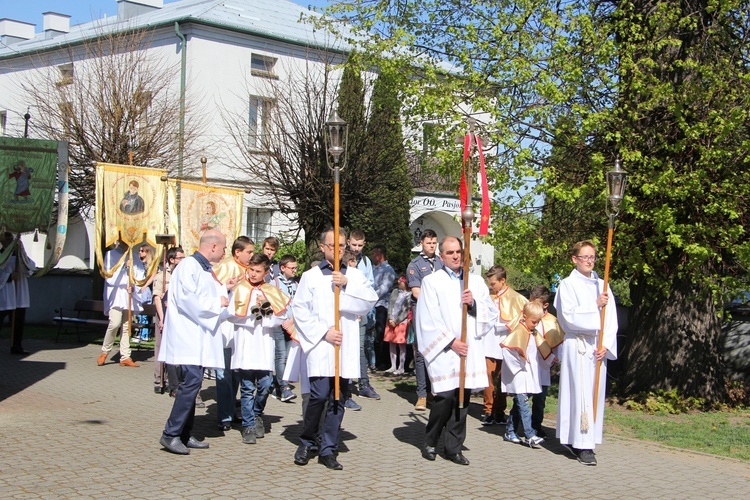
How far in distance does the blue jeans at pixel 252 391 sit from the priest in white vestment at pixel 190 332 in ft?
1.84

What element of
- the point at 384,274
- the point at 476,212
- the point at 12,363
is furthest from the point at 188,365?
the point at 12,363

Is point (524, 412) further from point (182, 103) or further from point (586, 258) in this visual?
point (182, 103)

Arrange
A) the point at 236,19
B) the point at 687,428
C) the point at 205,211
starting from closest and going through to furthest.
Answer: the point at 687,428
the point at 205,211
the point at 236,19

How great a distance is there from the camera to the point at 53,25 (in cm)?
3672

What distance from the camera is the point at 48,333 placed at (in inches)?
748

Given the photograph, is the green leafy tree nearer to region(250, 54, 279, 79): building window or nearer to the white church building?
the white church building

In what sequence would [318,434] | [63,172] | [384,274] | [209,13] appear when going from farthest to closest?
[209,13]
[384,274]
[63,172]
[318,434]

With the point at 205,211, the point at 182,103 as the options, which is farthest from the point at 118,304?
the point at 182,103

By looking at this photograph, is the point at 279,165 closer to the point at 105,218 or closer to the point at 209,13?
the point at 105,218

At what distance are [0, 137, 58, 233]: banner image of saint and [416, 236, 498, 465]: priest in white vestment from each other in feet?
18.1

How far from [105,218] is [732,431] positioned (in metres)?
9.39

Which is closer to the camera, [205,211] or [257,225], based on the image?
[205,211]

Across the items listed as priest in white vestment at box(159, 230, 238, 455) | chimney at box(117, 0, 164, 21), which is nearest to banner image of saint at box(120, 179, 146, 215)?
priest in white vestment at box(159, 230, 238, 455)

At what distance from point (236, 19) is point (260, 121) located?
294 inches
